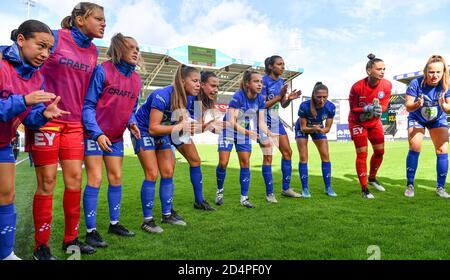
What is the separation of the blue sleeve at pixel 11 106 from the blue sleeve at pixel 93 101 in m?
0.77

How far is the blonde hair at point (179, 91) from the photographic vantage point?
3916mm

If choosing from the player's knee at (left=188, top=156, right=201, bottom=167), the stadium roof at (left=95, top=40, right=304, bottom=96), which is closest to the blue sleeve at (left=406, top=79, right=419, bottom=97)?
the player's knee at (left=188, top=156, right=201, bottom=167)

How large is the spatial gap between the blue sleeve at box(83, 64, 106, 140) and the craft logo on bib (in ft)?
15.3

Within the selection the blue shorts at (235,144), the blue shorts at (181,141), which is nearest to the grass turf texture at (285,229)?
the blue shorts at (235,144)

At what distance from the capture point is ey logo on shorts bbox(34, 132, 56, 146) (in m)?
2.69

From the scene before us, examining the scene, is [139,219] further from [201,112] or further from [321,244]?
[321,244]

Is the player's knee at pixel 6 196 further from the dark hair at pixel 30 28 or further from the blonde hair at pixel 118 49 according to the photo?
the blonde hair at pixel 118 49

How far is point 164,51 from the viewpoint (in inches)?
1453

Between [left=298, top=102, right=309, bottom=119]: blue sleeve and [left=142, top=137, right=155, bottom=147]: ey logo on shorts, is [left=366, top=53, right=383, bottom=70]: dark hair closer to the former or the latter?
[left=298, top=102, right=309, bottom=119]: blue sleeve

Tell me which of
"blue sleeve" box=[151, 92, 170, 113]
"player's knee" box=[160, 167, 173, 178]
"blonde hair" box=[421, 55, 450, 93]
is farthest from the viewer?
"blonde hair" box=[421, 55, 450, 93]

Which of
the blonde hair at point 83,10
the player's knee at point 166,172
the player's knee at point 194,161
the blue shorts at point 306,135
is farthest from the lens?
the blue shorts at point 306,135

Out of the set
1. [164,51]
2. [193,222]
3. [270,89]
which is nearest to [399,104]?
[164,51]

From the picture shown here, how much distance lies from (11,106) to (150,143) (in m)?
1.79
